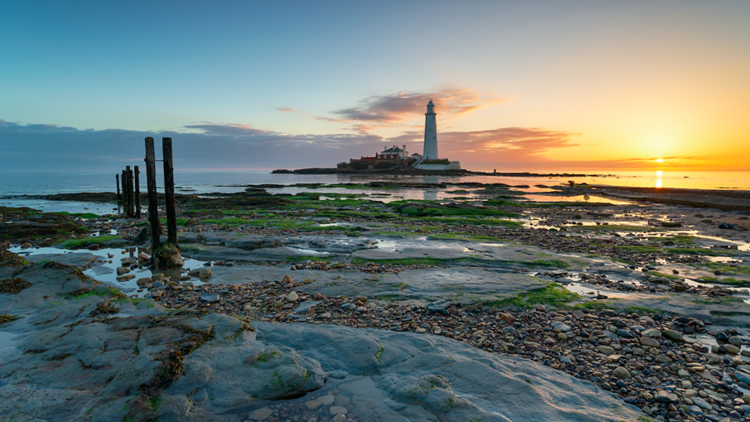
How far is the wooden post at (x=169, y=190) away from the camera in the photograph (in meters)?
10.3

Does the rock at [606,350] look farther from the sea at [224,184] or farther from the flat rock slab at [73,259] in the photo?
the sea at [224,184]

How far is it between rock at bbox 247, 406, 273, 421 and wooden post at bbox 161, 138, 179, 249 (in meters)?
8.58

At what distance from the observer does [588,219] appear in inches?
858

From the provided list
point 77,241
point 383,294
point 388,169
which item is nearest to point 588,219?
point 383,294

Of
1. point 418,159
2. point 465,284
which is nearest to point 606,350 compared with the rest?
point 465,284

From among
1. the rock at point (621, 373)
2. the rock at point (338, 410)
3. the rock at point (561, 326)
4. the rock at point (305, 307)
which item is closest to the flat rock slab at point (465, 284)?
the rock at point (561, 326)

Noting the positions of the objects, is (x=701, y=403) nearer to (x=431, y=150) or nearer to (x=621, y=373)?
(x=621, y=373)

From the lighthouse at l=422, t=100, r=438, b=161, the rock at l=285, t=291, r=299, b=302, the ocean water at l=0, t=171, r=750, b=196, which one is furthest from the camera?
the lighthouse at l=422, t=100, r=438, b=161

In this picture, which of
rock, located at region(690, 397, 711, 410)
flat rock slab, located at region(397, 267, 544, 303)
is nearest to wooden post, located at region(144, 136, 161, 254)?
flat rock slab, located at region(397, 267, 544, 303)

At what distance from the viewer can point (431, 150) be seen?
371ft

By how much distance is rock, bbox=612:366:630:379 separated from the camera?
416 centimetres

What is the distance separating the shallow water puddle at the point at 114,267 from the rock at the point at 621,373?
8379 mm

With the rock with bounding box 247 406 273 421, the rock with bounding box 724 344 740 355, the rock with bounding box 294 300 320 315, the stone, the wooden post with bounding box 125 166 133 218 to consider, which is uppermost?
the wooden post with bounding box 125 166 133 218

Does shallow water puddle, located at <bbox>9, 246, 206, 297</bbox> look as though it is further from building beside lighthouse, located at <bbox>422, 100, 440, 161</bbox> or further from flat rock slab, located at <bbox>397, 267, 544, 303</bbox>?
building beside lighthouse, located at <bbox>422, 100, 440, 161</bbox>
